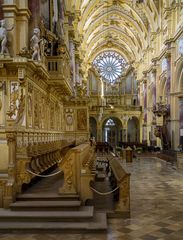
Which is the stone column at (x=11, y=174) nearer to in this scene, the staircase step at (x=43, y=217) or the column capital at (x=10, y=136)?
the column capital at (x=10, y=136)

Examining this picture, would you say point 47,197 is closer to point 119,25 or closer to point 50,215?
point 50,215

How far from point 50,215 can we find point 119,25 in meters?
39.7

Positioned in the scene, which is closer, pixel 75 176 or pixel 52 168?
pixel 75 176

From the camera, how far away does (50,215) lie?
5.91 meters

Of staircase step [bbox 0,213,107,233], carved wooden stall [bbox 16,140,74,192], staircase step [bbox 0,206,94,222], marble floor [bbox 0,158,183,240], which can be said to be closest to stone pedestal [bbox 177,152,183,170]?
marble floor [bbox 0,158,183,240]

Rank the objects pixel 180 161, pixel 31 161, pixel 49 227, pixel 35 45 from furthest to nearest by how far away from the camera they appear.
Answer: pixel 180 161, pixel 35 45, pixel 31 161, pixel 49 227

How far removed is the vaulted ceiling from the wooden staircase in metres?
21.5

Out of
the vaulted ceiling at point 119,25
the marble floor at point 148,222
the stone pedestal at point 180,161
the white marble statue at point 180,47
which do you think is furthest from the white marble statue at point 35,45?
the vaulted ceiling at point 119,25

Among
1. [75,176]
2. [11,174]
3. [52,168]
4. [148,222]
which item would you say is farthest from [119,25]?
[148,222]

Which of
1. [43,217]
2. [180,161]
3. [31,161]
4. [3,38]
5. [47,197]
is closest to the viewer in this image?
[43,217]

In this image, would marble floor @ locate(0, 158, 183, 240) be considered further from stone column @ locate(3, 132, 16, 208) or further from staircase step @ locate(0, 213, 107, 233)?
stone column @ locate(3, 132, 16, 208)

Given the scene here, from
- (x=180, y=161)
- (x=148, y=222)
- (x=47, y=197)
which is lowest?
(x=148, y=222)

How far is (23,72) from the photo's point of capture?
339 inches

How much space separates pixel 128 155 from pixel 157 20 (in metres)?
15.8
